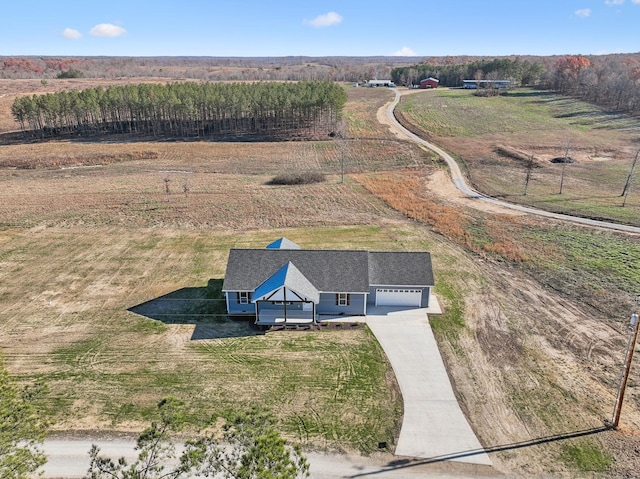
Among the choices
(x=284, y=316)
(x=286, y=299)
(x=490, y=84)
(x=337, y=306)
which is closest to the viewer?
(x=286, y=299)

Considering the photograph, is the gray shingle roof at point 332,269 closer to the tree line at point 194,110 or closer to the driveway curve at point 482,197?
the driveway curve at point 482,197

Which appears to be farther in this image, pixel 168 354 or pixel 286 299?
pixel 286 299

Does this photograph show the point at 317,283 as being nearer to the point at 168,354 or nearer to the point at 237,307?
the point at 237,307

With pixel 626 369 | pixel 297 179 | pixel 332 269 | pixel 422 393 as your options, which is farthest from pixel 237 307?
pixel 297 179

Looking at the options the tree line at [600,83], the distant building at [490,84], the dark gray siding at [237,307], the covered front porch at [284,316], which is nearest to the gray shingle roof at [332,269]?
the dark gray siding at [237,307]

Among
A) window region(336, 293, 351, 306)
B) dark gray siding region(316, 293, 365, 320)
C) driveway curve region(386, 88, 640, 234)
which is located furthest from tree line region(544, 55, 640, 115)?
window region(336, 293, 351, 306)
